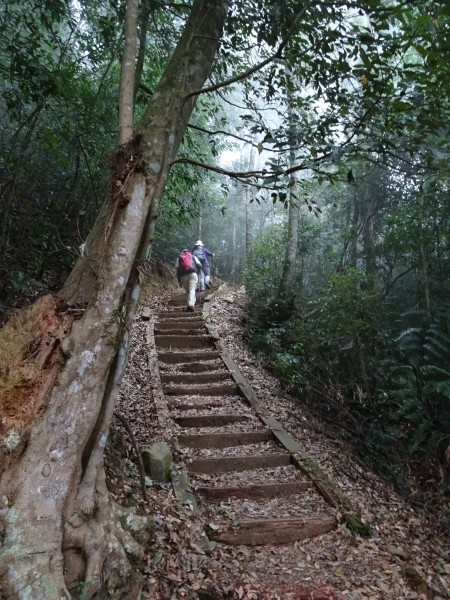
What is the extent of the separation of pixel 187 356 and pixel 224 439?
279cm

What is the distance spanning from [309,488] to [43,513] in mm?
3032

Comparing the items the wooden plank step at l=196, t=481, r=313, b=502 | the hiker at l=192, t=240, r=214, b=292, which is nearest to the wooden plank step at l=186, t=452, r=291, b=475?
the wooden plank step at l=196, t=481, r=313, b=502

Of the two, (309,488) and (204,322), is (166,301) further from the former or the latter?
(309,488)

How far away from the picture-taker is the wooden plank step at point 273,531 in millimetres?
3643

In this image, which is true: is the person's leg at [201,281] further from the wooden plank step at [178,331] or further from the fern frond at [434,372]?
the fern frond at [434,372]

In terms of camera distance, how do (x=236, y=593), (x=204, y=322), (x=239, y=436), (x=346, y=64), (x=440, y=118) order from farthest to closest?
(x=204, y=322), (x=239, y=436), (x=346, y=64), (x=440, y=118), (x=236, y=593)

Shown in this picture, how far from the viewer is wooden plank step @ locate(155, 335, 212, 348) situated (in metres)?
8.46

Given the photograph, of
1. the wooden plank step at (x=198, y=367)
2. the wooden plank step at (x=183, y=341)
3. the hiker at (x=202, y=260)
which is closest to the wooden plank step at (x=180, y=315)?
the wooden plank step at (x=183, y=341)

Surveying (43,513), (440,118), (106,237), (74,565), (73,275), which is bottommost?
(74,565)

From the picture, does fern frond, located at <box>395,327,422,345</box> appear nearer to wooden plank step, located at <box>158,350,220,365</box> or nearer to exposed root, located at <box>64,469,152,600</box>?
wooden plank step, located at <box>158,350,220,365</box>

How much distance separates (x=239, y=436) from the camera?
211 inches

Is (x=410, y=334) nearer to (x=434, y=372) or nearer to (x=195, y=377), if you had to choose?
(x=434, y=372)

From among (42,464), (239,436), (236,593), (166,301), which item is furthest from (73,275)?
(166,301)

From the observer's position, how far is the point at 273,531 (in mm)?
3762
